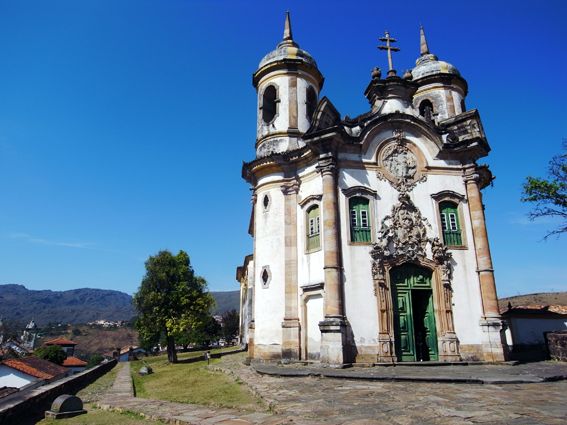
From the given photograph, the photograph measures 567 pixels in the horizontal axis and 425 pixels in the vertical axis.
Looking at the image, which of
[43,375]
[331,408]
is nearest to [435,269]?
[331,408]

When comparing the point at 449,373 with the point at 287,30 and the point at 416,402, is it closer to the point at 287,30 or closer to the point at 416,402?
the point at 416,402

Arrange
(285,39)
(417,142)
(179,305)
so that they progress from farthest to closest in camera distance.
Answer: (179,305), (285,39), (417,142)

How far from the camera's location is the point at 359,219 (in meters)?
17.0

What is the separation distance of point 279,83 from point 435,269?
11944 millimetres

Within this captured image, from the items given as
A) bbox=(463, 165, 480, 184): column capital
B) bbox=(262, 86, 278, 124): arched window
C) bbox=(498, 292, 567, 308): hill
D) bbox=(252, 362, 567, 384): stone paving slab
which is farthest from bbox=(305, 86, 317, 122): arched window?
bbox=(498, 292, 567, 308): hill

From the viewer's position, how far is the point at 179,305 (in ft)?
94.9

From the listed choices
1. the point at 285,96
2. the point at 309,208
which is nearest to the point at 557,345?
the point at 309,208

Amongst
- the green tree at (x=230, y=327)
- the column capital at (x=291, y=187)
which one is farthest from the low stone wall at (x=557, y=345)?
the green tree at (x=230, y=327)

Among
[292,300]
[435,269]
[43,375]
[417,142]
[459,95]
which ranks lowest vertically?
[43,375]

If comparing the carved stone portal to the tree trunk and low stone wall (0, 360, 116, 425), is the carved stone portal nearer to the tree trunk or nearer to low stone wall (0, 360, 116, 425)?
low stone wall (0, 360, 116, 425)

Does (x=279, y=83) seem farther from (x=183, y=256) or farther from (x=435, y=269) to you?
(x=183, y=256)

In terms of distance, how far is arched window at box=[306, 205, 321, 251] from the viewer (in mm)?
17109

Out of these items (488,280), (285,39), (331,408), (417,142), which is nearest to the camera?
(331,408)

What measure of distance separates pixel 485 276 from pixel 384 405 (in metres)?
10.8
